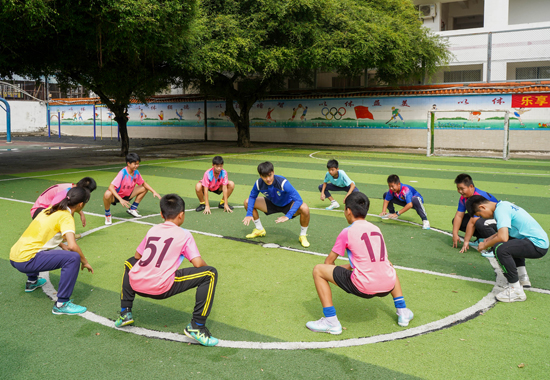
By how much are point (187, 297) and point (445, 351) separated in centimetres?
288

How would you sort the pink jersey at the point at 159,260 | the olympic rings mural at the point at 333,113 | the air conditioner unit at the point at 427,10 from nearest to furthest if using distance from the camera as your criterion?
the pink jersey at the point at 159,260 < the olympic rings mural at the point at 333,113 < the air conditioner unit at the point at 427,10

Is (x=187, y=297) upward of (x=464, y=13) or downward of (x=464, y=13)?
downward

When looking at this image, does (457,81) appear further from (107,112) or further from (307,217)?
Answer: (107,112)

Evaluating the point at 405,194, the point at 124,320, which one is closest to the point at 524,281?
the point at 405,194

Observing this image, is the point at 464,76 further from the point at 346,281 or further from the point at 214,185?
the point at 346,281

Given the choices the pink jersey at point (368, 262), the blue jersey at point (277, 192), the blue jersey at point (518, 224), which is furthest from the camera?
the blue jersey at point (277, 192)

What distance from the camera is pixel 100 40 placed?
15.6 metres

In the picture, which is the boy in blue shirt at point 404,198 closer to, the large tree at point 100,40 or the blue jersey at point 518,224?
the blue jersey at point 518,224

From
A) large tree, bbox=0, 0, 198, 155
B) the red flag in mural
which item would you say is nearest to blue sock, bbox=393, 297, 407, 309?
large tree, bbox=0, 0, 198, 155

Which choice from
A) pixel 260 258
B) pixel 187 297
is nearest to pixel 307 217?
pixel 260 258

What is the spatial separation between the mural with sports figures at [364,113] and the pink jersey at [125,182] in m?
18.0

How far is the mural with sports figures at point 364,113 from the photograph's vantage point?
24.0 meters

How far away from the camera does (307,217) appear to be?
25.9 feet

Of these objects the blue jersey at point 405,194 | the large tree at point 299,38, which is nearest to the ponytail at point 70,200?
the blue jersey at point 405,194
